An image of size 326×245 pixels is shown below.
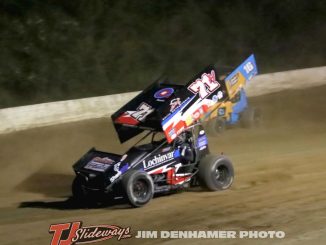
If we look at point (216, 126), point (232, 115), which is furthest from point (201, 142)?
point (232, 115)

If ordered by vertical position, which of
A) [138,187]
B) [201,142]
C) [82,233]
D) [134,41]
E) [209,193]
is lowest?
[82,233]

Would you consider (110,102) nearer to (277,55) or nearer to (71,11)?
(71,11)

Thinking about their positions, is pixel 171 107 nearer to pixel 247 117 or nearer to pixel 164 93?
pixel 164 93

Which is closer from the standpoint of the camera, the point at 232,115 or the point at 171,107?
the point at 171,107

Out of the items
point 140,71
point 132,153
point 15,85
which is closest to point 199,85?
point 132,153

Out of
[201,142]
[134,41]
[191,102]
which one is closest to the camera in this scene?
[191,102]

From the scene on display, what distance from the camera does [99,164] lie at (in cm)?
891

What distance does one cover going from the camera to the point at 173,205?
8.75 metres

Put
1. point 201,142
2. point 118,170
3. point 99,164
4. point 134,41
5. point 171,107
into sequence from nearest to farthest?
1. point 118,170
2. point 99,164
3. point 171,107
4. point 201,142
5. point 134,41

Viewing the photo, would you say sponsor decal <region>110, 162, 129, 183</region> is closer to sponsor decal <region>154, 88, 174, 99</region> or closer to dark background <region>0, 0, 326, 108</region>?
sponsor decal <region>154, 88, 174, 99</region>

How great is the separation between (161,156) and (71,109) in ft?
23.3

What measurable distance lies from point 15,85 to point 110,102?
287 centimetres

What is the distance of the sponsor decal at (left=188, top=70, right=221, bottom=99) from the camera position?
9.29 metres

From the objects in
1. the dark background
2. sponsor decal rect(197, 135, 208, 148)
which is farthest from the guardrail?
sponsor decal rect(197, 135, 208, 148)
